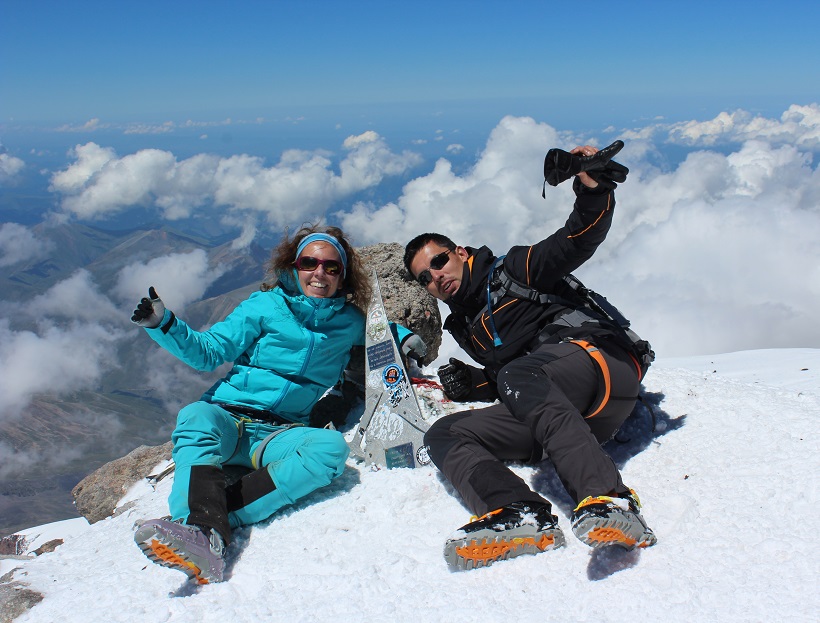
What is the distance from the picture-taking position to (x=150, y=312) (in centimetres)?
397

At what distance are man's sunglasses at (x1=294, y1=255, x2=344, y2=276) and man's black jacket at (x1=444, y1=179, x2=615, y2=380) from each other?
1219mm

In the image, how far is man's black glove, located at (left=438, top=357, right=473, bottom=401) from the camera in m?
5.60

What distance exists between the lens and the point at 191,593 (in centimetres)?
319

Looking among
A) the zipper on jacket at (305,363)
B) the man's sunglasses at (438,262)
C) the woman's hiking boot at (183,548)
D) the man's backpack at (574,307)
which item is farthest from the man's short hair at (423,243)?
the woman's hiking boot at (183,548)

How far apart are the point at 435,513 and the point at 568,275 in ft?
7.68

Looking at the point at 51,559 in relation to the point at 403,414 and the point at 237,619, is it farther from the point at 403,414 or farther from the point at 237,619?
the point at 403,414

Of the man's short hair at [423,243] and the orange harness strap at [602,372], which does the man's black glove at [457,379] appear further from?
the orange harness strap at [602,372]

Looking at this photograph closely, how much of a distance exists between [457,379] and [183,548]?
127 inches

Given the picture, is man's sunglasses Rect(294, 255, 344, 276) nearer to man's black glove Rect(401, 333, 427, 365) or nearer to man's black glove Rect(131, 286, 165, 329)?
man's black glove Rect(401, 333, 427, 365)

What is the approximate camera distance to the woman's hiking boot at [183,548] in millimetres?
Answer: 3006

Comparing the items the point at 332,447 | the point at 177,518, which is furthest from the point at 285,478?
the point at 177,518

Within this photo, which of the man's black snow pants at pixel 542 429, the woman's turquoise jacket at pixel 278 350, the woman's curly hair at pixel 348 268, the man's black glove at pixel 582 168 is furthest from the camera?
the woman's curly hair at pixel 348 268

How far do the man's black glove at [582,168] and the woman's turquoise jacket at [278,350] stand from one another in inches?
96.8

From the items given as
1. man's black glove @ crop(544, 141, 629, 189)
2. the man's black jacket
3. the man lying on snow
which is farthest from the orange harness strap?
man's black glove @ crop(544, 141, 629, 189)
